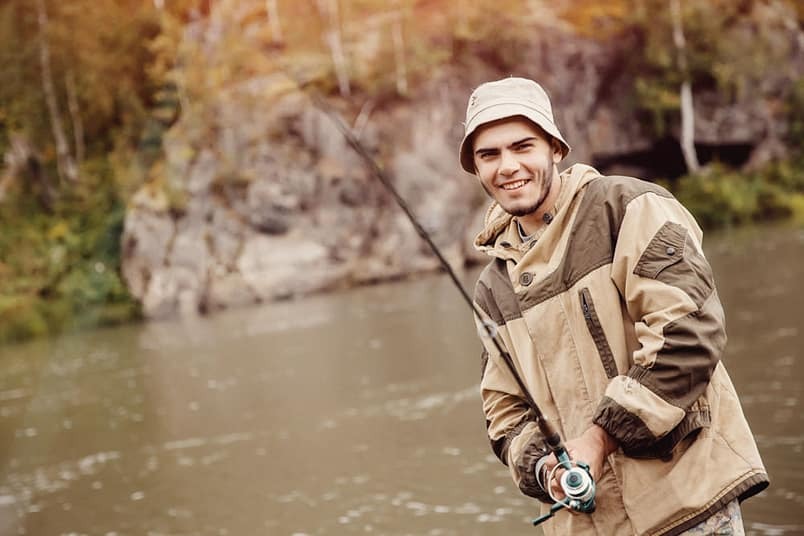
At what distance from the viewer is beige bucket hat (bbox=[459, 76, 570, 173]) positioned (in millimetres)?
2234

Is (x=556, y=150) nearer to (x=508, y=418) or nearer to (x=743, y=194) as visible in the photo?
(x=508, y=418)

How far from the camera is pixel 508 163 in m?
2.28

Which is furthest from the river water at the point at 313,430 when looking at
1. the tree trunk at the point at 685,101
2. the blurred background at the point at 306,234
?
the tree trunk at the point at 685,101

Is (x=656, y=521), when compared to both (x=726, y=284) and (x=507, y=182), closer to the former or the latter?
(x=507, y=182)

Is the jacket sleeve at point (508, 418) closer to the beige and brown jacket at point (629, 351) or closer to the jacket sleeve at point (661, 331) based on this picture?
the beige and brown jacket at point (629, 351)

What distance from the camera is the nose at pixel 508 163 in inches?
89.4

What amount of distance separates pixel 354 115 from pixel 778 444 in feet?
84.1

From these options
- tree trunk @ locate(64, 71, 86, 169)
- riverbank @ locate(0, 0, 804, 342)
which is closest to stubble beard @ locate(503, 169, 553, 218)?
riverbank @ locate(0, 0, 804, 342)

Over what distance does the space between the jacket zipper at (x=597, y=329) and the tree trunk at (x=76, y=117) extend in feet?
131

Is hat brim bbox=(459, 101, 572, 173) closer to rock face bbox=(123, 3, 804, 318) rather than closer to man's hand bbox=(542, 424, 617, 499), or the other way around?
man's hand bbox=(542, 424, 617, 499)

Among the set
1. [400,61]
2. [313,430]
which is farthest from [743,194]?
[313,430]

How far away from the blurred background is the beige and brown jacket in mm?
4146

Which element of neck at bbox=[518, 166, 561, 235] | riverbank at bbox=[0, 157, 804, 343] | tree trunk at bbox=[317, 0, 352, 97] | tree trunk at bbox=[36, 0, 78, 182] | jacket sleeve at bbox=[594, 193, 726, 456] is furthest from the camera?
tree trunk at bbox=[36, 0, 78, 182]

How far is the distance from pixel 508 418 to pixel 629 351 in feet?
1.33
